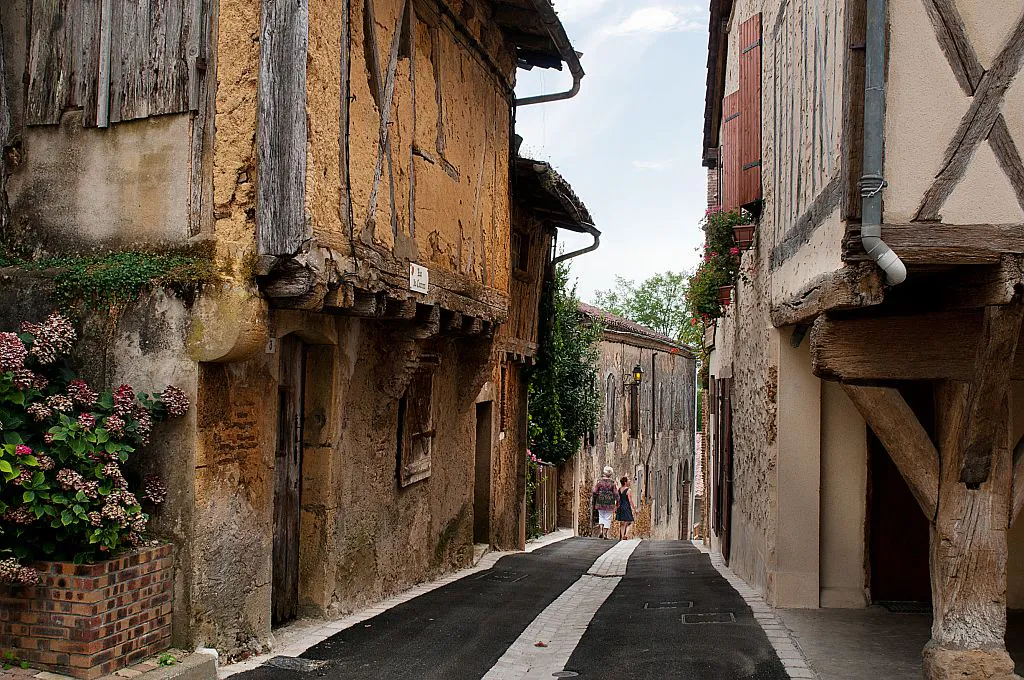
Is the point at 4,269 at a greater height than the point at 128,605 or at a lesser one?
greater

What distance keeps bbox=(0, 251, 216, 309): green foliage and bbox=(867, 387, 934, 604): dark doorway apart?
19.5 feet

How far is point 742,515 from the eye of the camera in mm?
10984

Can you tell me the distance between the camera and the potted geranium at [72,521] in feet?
16.0

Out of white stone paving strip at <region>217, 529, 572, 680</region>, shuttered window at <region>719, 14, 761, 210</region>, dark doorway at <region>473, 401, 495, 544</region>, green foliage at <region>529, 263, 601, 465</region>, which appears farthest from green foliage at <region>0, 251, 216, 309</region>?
green foliage at <region>529, 263, 601, 465</region>

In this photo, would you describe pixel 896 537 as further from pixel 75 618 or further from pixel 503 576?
pixel 75 618

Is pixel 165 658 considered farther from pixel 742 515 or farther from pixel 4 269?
pixel 742 515

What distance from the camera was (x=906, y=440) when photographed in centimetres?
543

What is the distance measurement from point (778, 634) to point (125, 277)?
17.4 ft

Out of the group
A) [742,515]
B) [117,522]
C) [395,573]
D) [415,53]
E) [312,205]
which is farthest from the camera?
[742,515]

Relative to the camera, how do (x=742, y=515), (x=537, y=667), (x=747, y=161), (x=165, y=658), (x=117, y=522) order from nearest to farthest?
(x=117, y=522) < (x=165, y=658) < (x=537, y=667) < (x=747, y=161) < (x=742, y=515)

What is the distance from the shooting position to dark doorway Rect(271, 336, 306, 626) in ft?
23.6

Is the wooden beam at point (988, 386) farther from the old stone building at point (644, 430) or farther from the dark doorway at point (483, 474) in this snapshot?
the old stone building at point (644, 430)

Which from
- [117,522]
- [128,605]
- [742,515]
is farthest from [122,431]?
[742,515]

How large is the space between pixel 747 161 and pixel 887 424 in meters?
5.03
